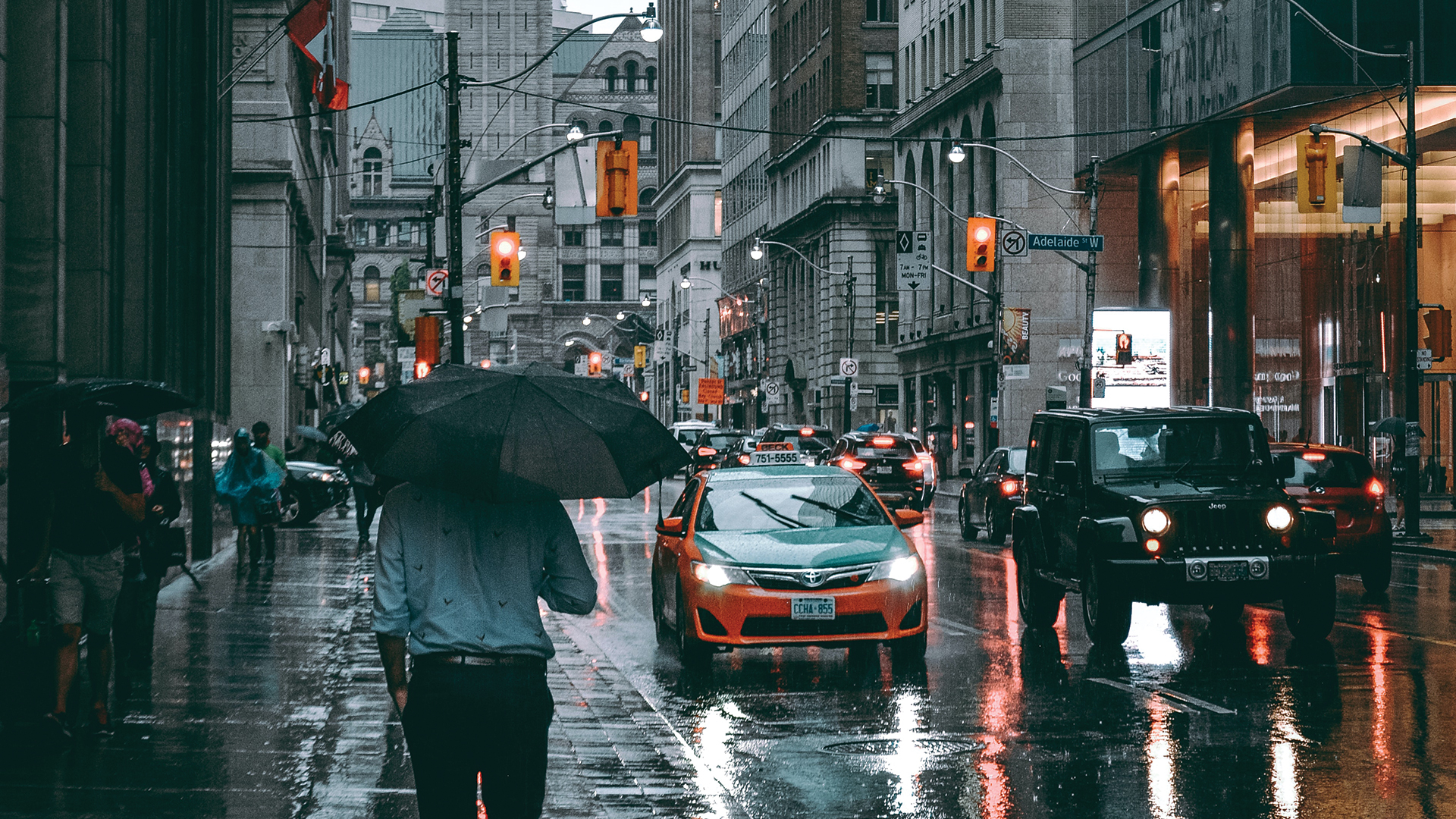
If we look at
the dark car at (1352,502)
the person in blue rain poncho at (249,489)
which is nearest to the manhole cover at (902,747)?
the dark car at (1352,502)

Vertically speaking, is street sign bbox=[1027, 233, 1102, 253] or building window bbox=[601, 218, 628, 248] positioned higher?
building window bbox=[601, 218, 628, 248]

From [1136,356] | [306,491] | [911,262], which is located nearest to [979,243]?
[1136,356]

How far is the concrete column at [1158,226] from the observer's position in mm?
51344

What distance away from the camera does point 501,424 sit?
5508 millimetres

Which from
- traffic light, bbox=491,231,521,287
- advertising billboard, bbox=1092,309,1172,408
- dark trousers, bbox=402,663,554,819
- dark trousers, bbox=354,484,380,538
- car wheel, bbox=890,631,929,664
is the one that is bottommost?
car wheel, bbox=890,631,929,664

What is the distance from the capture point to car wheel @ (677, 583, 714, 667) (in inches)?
515

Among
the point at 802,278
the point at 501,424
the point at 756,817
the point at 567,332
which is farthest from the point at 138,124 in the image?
the point at 567,332

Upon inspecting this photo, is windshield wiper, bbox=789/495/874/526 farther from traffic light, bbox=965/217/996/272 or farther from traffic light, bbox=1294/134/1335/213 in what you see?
traffic light, bbox=965/217/996/272

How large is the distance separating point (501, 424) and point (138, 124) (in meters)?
16.8

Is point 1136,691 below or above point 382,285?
below

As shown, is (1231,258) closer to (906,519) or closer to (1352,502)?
(1352,502)

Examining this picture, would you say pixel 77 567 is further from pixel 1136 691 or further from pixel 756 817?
pixel 1136 691

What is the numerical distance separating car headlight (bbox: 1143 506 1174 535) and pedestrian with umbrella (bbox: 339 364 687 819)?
910 cm

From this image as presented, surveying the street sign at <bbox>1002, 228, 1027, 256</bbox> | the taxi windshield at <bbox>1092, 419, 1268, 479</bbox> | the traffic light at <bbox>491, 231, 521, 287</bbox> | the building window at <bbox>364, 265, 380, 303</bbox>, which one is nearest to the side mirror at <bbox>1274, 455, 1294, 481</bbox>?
the taxi windshield at <bbox>1092, 419, 1268, 479</bbox>
